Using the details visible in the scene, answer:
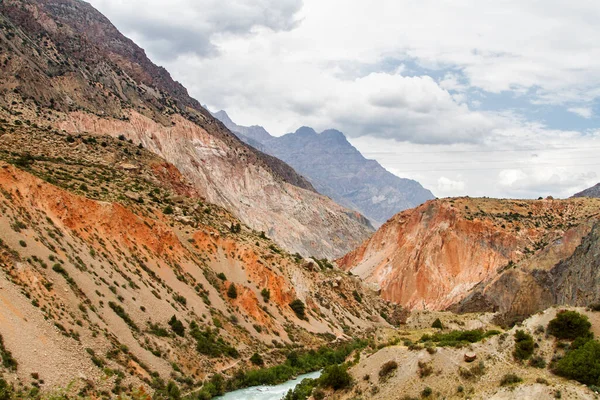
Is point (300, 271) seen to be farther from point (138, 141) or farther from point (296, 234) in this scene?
point (296, 234)

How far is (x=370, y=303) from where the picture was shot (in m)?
89.3

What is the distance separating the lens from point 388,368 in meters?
30.0

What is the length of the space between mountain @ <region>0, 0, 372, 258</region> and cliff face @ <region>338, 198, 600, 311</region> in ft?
173

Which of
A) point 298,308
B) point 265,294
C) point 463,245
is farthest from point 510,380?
point 463,245

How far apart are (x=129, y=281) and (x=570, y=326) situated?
1325 inches

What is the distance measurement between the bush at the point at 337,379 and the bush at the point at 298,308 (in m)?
32.7

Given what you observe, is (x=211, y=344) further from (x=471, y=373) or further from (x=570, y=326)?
(x=570, y=326)

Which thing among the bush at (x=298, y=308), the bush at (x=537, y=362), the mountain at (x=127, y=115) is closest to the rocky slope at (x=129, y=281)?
the bush at (x=298, y=308)

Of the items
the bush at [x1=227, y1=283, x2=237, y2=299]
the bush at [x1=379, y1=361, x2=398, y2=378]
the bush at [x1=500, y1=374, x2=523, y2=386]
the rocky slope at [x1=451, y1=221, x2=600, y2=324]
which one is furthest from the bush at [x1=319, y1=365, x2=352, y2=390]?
the rocky slope at [x1=451, y1=221, x2=600, y2=324]

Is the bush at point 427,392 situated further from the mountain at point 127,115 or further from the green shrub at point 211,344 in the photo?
the mountain at point 127,115

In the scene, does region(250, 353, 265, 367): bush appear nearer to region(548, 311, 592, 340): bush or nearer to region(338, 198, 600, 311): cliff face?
region(548, 311, 592, 340): bush

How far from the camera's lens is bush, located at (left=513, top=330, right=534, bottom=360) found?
2714cm

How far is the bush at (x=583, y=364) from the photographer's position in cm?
2342

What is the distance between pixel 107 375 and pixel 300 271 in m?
44.5
